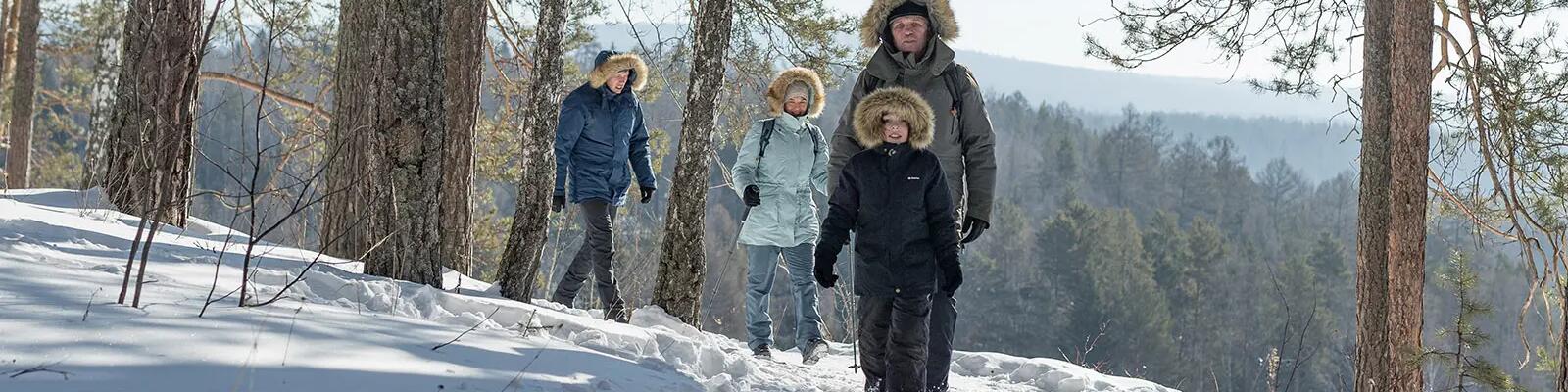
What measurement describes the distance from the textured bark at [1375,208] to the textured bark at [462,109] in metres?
5.45

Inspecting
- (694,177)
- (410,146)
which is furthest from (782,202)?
(410,146)

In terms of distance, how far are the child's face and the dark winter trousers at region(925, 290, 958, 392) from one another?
1.94 feet

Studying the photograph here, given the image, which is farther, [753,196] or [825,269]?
[753,196]

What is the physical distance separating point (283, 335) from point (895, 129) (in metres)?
2.01

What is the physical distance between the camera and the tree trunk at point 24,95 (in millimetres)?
11570

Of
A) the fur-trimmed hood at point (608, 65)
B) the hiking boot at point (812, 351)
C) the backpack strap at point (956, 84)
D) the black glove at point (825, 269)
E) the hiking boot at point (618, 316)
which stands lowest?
the hiking boot at point (812, 351)

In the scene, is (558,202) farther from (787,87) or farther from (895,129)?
(895,129)

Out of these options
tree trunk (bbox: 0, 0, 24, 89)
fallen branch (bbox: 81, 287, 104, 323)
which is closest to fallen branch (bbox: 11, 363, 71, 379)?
fallen branch (bbox: 81, 287, 104, 323)

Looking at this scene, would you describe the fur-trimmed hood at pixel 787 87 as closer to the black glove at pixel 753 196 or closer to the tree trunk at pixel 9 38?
the black glove at pixel 753 196

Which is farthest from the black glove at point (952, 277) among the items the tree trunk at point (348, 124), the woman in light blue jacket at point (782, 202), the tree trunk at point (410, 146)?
the tree trunk at point (348, 124)

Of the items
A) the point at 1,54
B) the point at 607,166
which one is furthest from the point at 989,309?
the point at 607,166

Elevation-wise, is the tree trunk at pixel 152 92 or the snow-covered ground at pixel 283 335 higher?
the tree trunk at pixel 152 92

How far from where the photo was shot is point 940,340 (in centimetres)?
392

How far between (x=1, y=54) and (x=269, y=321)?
12894mm
